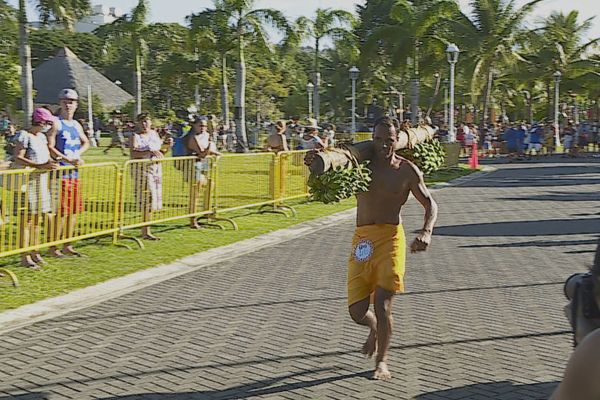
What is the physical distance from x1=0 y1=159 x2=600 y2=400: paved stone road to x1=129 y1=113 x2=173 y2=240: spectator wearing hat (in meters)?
1.85

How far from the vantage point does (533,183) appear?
25.3m

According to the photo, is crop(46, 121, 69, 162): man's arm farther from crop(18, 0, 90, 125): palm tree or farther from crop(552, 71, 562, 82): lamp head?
crop(552, 71, 562, 82): lamp head

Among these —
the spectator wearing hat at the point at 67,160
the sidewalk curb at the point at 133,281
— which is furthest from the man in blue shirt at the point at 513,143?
the spectator wearing hat at the point at 67,160

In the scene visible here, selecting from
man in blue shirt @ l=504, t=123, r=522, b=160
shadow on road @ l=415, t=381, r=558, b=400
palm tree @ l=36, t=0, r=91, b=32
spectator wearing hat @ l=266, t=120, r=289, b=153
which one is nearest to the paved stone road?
shadow on road @ l=415, t=381, r=558, b=400

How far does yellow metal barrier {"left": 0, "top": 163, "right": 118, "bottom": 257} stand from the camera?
933 cm

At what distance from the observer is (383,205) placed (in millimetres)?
6090

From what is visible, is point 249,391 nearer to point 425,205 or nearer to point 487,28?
point 425,205

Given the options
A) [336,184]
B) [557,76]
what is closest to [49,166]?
[336,184]

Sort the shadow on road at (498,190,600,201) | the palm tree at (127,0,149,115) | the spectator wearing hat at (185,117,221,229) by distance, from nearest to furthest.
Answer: the spectator wearing hat at (185,117,221,229)
the shadow on road at (498,190,600,201)
the palm tree at (127,0,149,115)

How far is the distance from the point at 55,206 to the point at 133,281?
1.42 meters

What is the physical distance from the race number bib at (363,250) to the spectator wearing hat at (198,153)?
25.1 ft

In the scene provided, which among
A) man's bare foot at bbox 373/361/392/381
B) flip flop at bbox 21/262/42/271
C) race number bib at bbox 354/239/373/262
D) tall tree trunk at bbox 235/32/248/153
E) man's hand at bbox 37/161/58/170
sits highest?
tall tree trunk at bbox 235/32/248/153

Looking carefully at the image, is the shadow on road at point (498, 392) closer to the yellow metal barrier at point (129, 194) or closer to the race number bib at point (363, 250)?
the race number bib at point (363, 250)

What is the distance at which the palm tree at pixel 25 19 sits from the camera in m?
24.6
